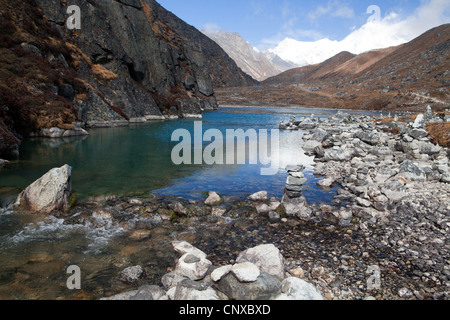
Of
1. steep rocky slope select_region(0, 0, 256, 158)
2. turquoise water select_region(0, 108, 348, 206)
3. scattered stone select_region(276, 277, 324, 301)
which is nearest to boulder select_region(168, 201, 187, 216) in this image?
turquoise water select_region(0, 108, 348, 206)

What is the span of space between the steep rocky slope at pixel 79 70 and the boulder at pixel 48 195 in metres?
11.0

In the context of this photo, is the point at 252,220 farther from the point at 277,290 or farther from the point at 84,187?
the point at 84,187

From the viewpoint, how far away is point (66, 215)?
11195 millimetres

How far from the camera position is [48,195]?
11.6m

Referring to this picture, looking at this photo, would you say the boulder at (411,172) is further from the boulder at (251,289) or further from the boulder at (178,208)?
the boulder at (251,289)

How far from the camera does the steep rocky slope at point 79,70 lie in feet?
99.1

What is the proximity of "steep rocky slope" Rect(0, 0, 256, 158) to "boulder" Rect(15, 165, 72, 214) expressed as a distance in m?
11.0

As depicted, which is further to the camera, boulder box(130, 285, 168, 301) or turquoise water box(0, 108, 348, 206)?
turquoise water box(0, 108, 348, 206)

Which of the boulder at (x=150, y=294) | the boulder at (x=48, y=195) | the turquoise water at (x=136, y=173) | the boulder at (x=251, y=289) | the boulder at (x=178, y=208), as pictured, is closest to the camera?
the boulder at (x=251, y=289)

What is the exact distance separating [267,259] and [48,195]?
32.6 feet

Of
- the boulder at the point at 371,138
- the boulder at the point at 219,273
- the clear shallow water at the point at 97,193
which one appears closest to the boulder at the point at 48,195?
the clear shallow water at the point at 97,193

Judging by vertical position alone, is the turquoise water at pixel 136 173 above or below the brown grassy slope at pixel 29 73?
below

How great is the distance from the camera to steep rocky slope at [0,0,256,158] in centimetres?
3020

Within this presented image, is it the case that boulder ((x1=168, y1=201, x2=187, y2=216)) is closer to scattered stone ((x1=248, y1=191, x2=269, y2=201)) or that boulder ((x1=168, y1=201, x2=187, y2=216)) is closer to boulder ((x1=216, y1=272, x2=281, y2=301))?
scattered stone ((x1=248, y1=191, x2=269, y2=201))
